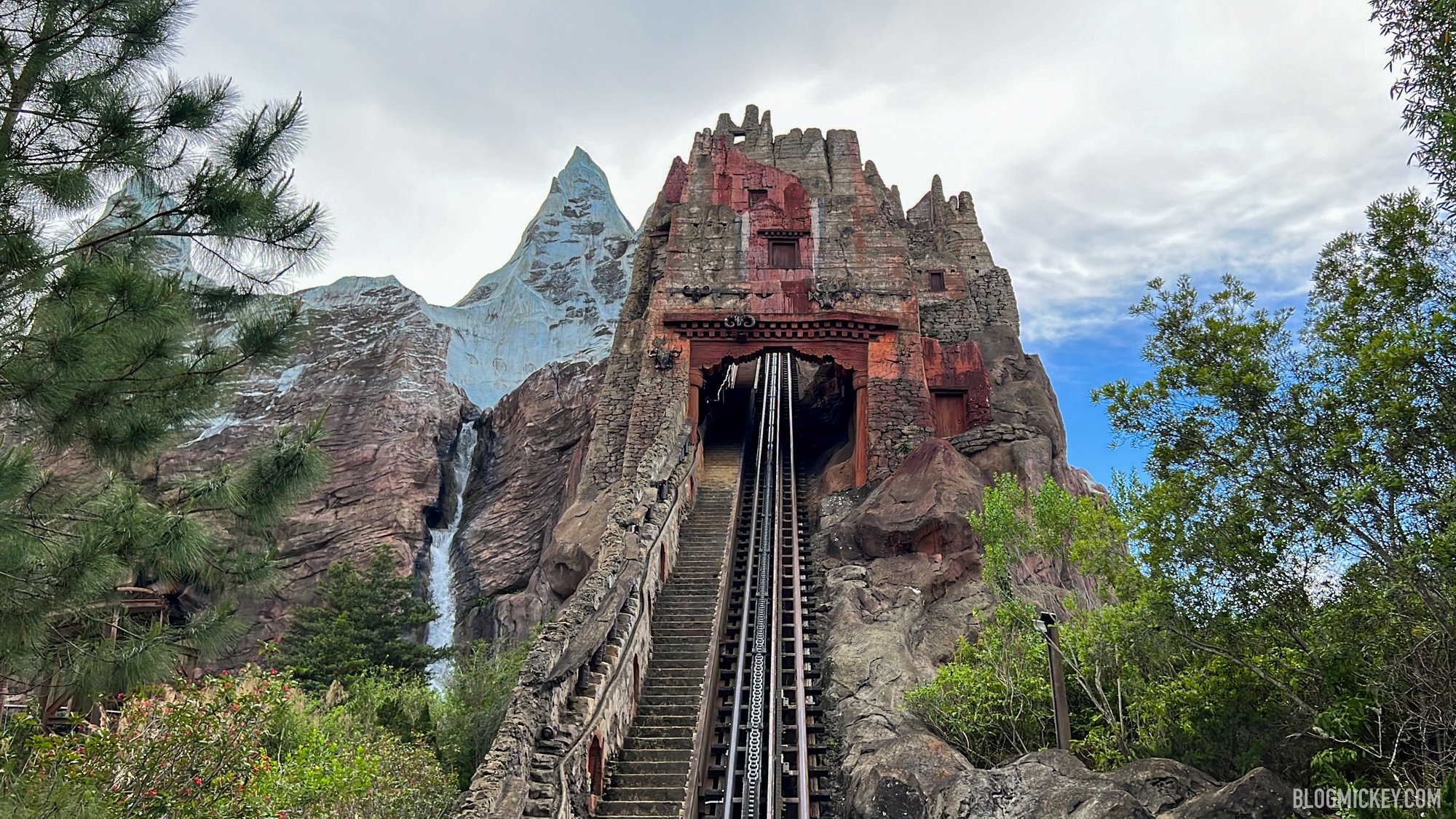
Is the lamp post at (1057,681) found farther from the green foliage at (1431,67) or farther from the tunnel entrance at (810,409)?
the tunnel entrance at (810,409)

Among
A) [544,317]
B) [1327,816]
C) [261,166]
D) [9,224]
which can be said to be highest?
[544,317]

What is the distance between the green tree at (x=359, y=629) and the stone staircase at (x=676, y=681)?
8.35m

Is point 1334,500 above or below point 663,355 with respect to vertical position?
below

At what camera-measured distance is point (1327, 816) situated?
19.5ft

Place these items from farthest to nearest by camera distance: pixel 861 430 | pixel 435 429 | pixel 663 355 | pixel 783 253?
1. pixel 435 429
2. pixel 783 253
3. pixel 663 355
4. pixel 861 430

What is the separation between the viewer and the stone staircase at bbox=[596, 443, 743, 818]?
10484mm

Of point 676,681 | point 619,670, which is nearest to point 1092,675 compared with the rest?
point 676,681

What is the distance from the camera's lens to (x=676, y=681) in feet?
40.8

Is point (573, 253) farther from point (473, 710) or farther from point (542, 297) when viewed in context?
point (473, 710)

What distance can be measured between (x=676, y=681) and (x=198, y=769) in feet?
18.8

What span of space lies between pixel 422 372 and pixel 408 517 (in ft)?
27.1

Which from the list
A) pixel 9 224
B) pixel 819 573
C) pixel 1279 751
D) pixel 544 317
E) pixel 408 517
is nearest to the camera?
pixel 9 224

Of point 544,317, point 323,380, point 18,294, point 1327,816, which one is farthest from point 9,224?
point 544,317

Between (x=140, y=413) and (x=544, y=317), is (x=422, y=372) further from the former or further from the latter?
(x=140, y=413)
